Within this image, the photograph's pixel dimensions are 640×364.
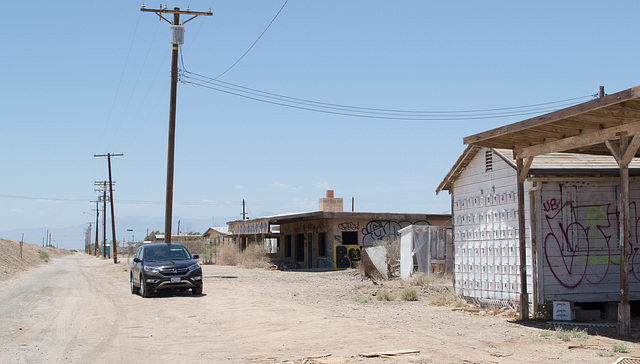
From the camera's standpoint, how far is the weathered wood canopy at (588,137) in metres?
9.45

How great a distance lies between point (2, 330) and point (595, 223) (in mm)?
12385

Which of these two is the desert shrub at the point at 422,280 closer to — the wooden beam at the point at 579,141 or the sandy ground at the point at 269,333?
the sandy ground at the point at 269,333

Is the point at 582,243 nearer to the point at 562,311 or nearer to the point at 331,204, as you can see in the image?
the point at 562,311

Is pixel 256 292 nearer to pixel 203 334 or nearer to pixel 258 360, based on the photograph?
pixel 203 334

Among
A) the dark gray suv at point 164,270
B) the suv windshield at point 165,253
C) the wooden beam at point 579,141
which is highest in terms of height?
the wooden beam at point 579,141

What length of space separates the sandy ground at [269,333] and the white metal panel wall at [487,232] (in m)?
0.99

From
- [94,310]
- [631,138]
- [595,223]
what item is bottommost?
[94,310]

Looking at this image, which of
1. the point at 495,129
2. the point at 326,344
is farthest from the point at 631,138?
the point at 326,344

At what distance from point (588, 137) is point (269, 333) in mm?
6728

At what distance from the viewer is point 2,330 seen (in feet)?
37.7

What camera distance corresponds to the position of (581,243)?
13.0 meters

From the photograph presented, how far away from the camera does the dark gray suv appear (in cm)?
1809

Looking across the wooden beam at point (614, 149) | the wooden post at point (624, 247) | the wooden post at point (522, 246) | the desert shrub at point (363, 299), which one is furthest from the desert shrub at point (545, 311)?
the desert shrub at point (363, 299)

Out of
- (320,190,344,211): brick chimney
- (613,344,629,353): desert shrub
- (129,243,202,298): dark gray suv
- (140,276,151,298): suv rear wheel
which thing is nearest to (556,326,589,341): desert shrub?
(613,344,629,353): desert shrub
